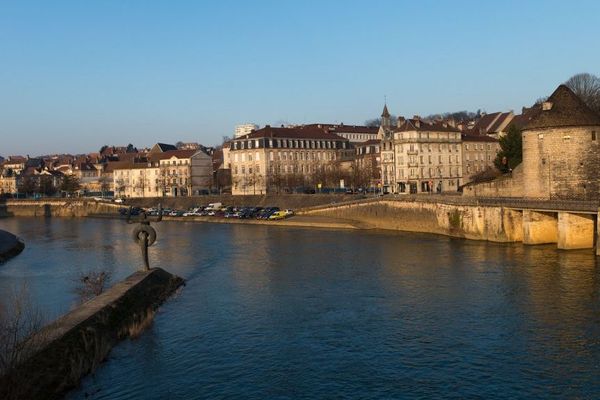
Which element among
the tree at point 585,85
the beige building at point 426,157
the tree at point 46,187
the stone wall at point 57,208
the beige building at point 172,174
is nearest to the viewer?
the tree at point 585,85

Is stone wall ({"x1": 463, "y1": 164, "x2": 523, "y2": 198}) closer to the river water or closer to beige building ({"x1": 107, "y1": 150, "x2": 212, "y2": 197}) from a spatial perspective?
the river water

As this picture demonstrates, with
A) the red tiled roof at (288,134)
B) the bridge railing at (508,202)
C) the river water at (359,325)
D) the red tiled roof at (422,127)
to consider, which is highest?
the red tiled roof at (288,134)

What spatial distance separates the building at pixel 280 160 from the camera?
96.8 meters

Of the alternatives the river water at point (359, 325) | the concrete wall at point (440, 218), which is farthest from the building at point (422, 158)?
the river water at point (359, 325)

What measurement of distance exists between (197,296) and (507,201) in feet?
84.9

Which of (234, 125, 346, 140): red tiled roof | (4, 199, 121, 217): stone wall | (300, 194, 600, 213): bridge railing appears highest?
(234, 125, 346, 140): red tiled roof

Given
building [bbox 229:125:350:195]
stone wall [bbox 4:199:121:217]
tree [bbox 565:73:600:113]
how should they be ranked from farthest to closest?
stone wall [bbox 4:199:121:217] < building [bbox 229:125:350:195] < tree [bbox 565:73:600:113]

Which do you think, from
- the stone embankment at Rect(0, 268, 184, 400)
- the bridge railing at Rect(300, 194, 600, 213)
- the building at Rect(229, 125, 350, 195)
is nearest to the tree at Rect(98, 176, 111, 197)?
the building at Rect(229, 125, 350, 195)

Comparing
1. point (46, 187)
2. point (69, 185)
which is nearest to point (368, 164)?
point (69, 185)

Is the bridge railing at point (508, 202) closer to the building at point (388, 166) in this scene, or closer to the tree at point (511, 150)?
the tree at point (511, 150)

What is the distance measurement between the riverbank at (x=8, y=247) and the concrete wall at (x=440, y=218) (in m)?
31.5

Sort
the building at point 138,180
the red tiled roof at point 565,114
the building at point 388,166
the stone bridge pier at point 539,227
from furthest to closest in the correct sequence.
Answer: the building at point 138,180 < the building at point 388,166 < the red tiled roof at point 565,114 < the stone bridge pier at point 539,227

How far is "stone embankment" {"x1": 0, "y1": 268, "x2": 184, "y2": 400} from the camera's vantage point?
15820 mm

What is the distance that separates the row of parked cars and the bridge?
367 inches
